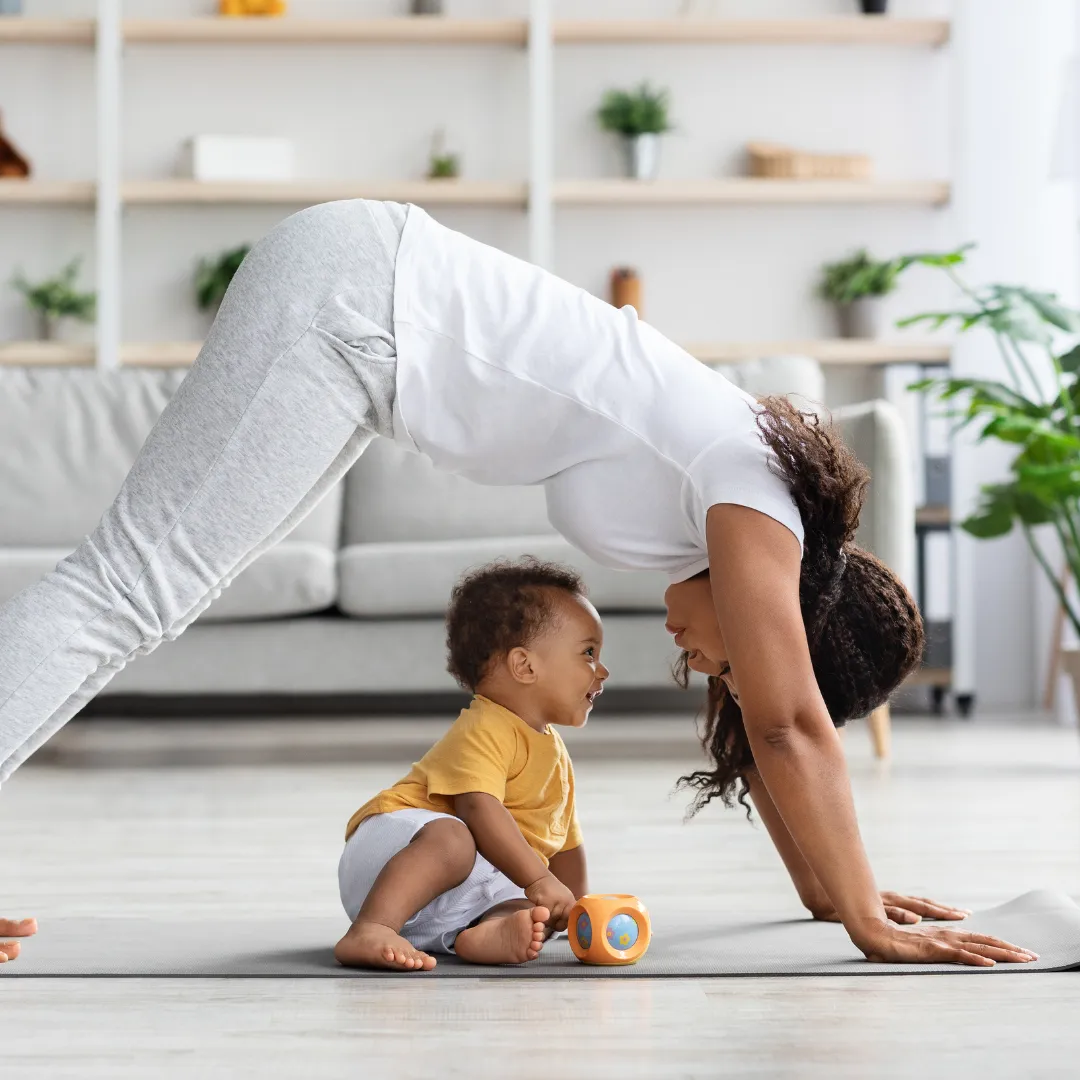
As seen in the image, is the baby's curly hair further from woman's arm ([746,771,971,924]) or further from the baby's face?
woman's arm ([746,771,971,924])

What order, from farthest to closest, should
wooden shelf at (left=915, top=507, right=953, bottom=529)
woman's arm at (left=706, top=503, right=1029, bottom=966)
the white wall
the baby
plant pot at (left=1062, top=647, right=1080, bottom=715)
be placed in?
the white wall → wooden shelf at (left=915, top=507, right=953, bottom=529) → plant pot at (left=1062, top=647, right=1080, bottom=715) → the baby → woman's arm at (left=706, top=503, right=1029, bottom=966)

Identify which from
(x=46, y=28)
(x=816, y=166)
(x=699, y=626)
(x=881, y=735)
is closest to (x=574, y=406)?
(x=699, y=626)

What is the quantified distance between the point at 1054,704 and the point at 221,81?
10.3ft

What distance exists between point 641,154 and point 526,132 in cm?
42

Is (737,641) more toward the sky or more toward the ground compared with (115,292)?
more toward the ground

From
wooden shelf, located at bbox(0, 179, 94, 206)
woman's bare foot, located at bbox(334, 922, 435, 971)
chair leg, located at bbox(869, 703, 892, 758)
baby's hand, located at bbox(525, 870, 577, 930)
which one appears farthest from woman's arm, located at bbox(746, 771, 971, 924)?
wooden shelf, located at bbox(0, 179, 94, 206)

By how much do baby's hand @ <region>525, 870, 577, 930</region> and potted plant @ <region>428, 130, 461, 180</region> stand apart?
11.1ft

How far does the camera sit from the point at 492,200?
4.40 meters

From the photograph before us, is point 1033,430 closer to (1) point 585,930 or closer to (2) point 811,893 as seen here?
(2) point 811,893

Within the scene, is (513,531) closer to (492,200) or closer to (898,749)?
(898,749)

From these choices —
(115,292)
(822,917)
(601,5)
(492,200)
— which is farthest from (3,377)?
(822,917)

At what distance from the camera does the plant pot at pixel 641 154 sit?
4441 millimetres

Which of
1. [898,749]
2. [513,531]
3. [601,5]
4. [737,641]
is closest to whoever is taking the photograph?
[737,641]

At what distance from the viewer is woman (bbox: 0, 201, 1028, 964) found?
4.19 feet
